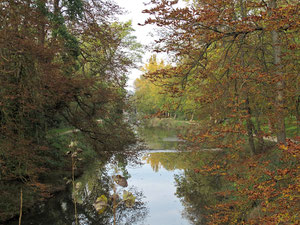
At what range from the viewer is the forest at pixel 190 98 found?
507 cm

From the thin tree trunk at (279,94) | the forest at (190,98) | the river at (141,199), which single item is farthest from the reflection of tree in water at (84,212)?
the thin tree trunk at (279,94)

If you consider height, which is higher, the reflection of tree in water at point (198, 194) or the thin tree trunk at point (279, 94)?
the thin tree trunk at point (279, 94)

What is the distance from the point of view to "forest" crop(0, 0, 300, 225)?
507cm

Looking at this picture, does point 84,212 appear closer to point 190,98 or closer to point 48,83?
point 48,83

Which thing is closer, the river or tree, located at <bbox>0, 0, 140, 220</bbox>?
tree, located at <bbox>0, 0, 140, 220</bbox>

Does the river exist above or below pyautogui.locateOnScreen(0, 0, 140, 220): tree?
below

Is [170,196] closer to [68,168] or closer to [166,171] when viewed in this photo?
[166,171]

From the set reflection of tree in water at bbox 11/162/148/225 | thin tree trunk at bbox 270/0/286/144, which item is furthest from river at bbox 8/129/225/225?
thin tree trunk at bbox 270/0/286/144

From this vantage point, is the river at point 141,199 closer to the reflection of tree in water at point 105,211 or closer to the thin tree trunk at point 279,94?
the reflection of tree in water at point 105,211

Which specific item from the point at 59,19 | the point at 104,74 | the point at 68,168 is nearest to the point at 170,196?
the point at 68,168

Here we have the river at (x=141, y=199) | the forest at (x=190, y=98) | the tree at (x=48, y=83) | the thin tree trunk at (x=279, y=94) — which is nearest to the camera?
the forest at (x=190, y=98)

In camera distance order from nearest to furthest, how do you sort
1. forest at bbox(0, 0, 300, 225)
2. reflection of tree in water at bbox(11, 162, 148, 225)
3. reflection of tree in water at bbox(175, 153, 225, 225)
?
forest at bbox(0, 0, 300, 225) < reflection of tree in water at bbox(11, 162, 148, 225) < reflection of tree in water at bbox(175, 153, 225, 225)

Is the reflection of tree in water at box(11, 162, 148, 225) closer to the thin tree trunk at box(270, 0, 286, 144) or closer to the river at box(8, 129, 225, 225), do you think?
the river at box(8, 129, 225, 225)

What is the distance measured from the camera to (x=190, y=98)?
356 inches
